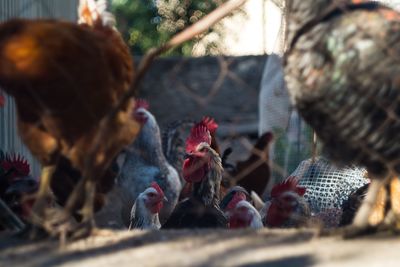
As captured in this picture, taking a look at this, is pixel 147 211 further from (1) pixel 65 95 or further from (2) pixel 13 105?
(1) pixel 65 95

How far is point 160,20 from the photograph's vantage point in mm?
11180

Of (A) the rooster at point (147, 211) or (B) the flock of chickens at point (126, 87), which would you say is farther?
(A) the rooster at point (147, 211)

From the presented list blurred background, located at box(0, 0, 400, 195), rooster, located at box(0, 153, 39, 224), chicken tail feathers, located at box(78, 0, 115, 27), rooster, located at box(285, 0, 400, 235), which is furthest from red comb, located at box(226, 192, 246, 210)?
blurred background, located at box(0, 0, 400, 195)

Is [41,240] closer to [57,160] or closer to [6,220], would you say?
[57,160]

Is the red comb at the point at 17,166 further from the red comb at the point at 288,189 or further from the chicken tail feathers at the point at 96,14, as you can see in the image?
the red comb at the point at 288,189

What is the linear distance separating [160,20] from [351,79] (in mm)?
8861

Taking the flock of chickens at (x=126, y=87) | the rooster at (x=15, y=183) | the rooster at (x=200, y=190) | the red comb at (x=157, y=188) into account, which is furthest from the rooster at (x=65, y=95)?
the red comb at (x=157, y=188)

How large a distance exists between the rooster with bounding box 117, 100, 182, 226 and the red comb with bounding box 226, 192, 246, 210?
26.4 inches

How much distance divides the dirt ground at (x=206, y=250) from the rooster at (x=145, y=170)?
257 centimetres

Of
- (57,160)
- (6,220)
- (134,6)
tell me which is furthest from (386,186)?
(134,6)

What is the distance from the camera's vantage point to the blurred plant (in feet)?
28.3

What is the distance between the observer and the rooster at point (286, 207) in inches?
169

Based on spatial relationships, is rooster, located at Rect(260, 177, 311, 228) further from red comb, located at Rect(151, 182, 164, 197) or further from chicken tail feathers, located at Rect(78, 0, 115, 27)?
chicken tail feathers, located at Rect(78, 0, 115, 27)

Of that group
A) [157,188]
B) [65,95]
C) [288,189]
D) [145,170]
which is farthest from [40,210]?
[145,170]
